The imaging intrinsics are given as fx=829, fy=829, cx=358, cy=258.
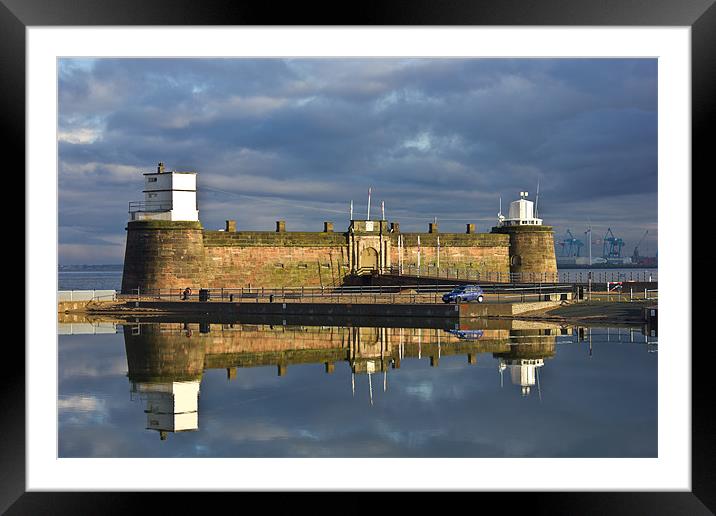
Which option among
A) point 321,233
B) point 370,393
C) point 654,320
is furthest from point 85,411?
point 321,233

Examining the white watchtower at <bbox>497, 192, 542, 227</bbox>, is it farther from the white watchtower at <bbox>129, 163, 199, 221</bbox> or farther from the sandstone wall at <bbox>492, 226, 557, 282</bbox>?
the white watchtower at <bbox>129, 163, 199, 221</bbox>

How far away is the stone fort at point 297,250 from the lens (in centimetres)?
4394

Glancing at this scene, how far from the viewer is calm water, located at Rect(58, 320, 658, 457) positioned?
12609 millimetres

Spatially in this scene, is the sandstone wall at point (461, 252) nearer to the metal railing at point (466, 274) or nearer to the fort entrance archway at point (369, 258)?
the metal railing at point (466, 274)

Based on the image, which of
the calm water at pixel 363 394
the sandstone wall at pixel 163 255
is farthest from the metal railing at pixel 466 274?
the calm water at pixel 363 394

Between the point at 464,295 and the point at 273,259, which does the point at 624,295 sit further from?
the point at 273,259

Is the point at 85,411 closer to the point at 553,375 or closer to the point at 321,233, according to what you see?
the point at 553,375

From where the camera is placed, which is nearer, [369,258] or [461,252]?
[369,258]

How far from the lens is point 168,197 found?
4444 centimetres

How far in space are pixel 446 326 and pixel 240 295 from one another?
13.9 meters

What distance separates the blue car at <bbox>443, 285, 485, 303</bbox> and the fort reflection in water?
3.82 metres

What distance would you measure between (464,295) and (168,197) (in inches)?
696

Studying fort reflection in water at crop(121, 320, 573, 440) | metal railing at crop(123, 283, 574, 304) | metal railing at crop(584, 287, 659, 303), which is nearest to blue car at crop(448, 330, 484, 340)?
fort reflection in water at crop(121, 320, 573, 440)
